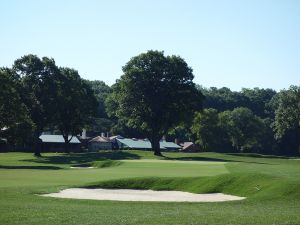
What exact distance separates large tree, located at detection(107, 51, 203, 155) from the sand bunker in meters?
60.4

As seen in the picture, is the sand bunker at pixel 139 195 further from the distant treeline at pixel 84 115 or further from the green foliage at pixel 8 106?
the distant treeline at pixel 84 115

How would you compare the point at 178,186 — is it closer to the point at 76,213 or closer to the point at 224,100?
the point at 76,213

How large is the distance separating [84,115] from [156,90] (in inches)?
678

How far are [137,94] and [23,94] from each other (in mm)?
21060

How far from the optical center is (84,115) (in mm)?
100812

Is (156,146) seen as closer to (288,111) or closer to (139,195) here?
(288,111)

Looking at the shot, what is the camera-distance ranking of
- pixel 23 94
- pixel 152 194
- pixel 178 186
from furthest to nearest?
1. pixel 23 94
2. pixel 178 186
3. pixel 152 194

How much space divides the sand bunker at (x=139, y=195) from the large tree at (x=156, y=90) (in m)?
60.4

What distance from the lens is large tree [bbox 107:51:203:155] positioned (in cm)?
9288

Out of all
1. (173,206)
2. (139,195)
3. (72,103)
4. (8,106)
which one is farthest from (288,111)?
(173,206)

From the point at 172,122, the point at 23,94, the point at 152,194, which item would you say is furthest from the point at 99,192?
the point at 172,122

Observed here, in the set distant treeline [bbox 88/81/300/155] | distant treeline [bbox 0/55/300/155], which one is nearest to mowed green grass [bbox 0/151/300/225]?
distant treeline [bbox 0/55/300/155]

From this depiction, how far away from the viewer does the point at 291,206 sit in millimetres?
21891

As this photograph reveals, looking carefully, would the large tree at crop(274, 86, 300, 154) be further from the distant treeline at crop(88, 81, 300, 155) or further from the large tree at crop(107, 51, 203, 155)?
the large tree at crop(107, 51, 203, 155)
